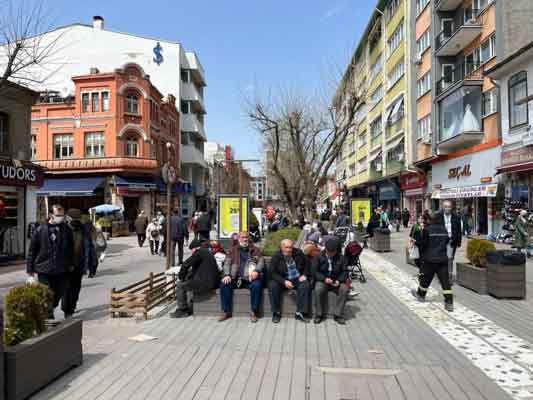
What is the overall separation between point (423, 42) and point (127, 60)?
1012 inches

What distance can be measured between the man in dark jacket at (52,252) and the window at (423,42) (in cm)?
2814

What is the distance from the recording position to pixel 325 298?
6.58 m

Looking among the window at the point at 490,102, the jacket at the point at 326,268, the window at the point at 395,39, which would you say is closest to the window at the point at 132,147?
the window at the point at 395,39

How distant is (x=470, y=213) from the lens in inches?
949

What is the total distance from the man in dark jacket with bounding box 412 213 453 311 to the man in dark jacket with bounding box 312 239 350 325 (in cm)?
161

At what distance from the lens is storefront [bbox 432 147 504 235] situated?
2066 cm

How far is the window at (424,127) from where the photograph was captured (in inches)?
1127

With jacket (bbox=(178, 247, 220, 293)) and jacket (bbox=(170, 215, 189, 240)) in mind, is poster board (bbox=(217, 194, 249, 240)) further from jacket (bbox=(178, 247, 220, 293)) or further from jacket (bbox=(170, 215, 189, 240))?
jacket (bbox=(178, 247, 220, 293))

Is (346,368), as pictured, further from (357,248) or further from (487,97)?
(487,97)

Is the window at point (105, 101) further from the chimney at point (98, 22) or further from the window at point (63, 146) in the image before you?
the chimney at point (98, 22)

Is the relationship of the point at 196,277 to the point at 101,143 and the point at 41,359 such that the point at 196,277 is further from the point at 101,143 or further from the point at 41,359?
the point at 101,143

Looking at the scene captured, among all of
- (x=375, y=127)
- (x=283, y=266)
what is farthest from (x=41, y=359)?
(x=375, y=127)

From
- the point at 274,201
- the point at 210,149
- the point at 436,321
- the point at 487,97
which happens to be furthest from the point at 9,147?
the point at 274,201

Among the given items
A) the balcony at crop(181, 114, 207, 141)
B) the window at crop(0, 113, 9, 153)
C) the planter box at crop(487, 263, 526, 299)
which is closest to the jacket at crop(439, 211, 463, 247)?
the planter box at crop(487, 263, 526, 299)
